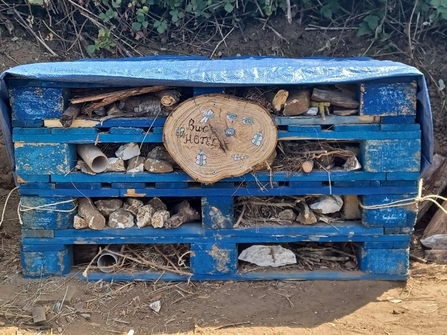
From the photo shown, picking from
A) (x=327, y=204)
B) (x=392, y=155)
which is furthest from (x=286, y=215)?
(x=392, y=155)

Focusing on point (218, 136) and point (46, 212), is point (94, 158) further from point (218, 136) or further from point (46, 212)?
point (218, 136)

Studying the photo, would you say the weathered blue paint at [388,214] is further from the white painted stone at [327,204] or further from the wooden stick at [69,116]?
the wooden stick at [69,116]

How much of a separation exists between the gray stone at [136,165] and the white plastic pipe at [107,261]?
1.99 feet

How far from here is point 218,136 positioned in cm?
369

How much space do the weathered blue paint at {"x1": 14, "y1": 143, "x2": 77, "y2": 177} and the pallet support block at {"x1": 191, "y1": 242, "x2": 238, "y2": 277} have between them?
100cm

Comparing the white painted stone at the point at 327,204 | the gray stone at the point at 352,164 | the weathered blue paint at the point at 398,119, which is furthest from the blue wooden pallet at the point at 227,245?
the weathered blue paint at the point at 398,119

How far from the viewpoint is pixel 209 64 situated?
389 cm

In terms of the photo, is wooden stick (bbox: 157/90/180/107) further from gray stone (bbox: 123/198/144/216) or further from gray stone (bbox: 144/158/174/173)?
gray stone (bbox: 123/198/144/216)

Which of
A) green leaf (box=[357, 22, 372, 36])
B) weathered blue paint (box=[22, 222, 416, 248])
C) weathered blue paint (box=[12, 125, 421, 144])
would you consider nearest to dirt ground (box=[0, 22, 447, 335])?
weathered blue paint (box=[22, 222, 416, 248])

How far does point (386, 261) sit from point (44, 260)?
2271mm

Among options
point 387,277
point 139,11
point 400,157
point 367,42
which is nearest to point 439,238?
point 387,277

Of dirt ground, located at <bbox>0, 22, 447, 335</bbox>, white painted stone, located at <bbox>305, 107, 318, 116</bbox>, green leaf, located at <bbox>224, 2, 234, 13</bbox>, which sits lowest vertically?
dirt ground, located at <bbox>0, 22, 447, 335</bbox>

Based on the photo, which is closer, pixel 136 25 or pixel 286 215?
pixel 286 215

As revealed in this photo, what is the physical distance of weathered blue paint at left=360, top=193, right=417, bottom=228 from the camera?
12.5 feet
